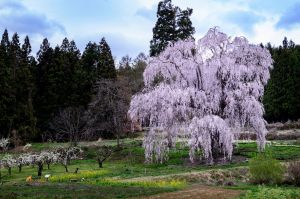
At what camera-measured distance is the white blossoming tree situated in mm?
33594

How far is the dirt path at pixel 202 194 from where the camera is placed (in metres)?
20.4

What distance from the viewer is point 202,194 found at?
2116cm

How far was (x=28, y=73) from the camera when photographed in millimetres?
64250

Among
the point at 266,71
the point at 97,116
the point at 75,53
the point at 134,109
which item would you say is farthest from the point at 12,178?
the point at 75,53

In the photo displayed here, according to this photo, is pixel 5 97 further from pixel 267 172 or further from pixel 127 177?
pixel 267 172

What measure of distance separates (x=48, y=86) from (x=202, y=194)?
49049mm

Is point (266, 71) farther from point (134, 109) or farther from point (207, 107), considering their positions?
point (134, 109)

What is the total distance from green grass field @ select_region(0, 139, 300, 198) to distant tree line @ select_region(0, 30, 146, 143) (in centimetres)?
1209

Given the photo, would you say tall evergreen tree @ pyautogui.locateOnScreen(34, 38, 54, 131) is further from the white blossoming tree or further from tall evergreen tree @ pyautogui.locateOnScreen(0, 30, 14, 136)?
the white blossoming tree

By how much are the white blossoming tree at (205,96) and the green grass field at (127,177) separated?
1.83 metres

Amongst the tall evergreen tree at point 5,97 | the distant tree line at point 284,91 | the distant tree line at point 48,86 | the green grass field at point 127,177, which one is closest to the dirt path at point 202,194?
the green grass field at point 127,177

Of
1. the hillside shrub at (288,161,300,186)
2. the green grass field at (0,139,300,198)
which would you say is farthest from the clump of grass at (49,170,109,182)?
the hillside shrub at (288,161,300,186)

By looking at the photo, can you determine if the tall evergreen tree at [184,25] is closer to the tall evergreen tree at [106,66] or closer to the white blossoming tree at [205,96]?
the tall evergreen tree at [106,66]

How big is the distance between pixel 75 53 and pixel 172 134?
43.7m
